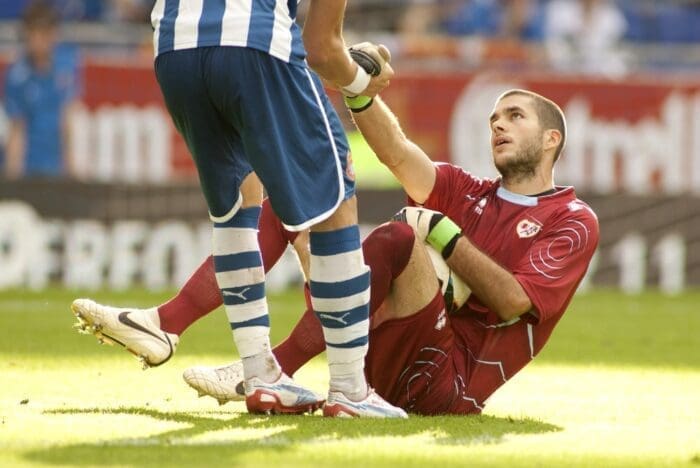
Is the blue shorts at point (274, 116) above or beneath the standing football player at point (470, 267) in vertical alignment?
above

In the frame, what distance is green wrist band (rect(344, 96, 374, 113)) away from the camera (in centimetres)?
527

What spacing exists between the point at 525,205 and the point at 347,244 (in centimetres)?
92

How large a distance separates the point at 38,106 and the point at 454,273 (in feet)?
29.1

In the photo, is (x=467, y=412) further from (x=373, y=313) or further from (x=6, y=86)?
(x=6, y=86)

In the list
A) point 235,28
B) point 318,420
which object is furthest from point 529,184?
point 235,28

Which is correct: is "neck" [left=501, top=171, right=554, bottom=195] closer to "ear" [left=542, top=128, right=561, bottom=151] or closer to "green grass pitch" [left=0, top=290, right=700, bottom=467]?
"ear" [left=542, top=128, right=561, bottom=151]

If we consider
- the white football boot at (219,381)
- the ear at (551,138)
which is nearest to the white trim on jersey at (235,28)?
the white football boot at (219,381)

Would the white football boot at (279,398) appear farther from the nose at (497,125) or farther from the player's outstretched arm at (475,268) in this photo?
the nose at (497,125)

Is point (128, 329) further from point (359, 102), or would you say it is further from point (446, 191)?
point (446, 191)

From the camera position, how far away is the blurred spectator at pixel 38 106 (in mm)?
13305

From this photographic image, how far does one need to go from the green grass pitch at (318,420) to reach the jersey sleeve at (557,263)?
427mm

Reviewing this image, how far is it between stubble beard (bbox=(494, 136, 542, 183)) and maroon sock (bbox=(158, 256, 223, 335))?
1.14 m

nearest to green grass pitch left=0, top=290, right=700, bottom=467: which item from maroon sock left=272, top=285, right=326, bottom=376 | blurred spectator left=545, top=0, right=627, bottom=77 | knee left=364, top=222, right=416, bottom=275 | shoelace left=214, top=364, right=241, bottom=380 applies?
shoelace left=214, top=364, right=241, bottom=380

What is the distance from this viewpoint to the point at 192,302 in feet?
18.0
